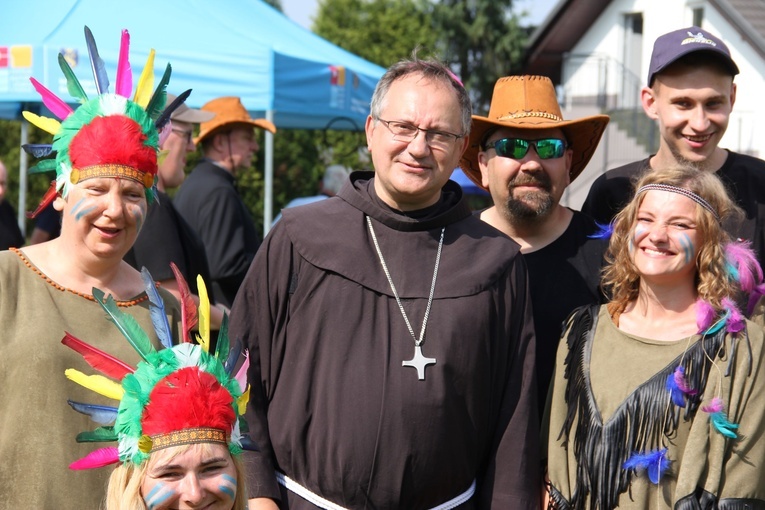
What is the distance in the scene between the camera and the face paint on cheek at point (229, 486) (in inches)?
105

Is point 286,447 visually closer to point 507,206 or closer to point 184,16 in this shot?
point 507,206

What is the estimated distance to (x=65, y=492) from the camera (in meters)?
3.01

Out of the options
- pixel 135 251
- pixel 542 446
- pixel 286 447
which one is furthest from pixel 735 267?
pixel 135 251

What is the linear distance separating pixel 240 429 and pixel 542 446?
1099 millimetres

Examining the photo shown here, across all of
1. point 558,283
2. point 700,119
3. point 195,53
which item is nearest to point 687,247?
point 558,283

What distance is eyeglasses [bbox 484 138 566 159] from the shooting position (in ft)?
12.8

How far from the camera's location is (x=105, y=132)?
313 cm

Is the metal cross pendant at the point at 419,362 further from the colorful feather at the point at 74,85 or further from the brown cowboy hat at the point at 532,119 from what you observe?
the colorful feather at the point at 74,85

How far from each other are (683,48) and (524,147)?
72 cm

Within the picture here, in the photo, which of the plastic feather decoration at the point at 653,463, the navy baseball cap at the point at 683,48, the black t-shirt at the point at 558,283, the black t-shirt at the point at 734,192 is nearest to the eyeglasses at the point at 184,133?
the black t-shirt at the point at 734,192

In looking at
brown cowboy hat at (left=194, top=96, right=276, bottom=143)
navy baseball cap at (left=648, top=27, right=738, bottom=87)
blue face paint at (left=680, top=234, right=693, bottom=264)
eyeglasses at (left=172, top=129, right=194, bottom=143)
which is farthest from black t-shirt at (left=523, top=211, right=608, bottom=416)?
brown cowboy hat at (left=194, top=96, right=276, bottom=143)

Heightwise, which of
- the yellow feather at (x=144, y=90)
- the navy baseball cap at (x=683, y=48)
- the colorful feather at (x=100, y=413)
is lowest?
the colorful feather at (x=100, y=413)

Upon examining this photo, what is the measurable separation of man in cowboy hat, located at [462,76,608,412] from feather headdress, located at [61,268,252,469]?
1335 millimetres

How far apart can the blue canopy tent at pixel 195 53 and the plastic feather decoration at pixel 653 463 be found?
522 cm
